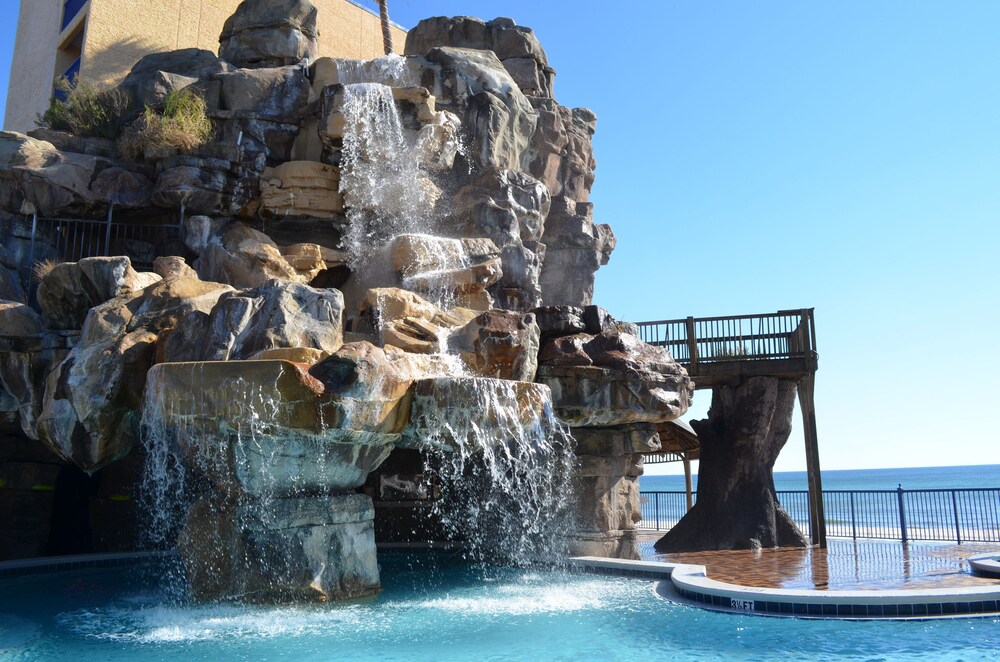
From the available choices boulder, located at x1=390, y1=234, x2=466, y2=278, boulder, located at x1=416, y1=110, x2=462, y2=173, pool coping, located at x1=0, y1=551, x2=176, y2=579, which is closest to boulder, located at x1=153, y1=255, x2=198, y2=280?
boulder, located at x1=390, y1=234, x2=466, y2=278

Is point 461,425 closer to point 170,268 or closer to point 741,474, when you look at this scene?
point 170,268

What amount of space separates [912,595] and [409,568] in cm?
613

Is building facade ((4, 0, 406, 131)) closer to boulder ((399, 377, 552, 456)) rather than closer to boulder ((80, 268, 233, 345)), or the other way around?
boulder ((80, 268, 233, 345))

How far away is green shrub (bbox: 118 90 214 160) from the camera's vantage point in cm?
1280

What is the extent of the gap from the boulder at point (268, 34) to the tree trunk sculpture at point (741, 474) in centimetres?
987

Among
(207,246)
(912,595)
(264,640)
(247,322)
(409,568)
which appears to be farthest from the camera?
(207,246)

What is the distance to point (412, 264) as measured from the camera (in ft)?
37.7

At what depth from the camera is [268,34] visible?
50.9ft

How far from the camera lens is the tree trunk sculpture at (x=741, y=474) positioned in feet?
45.3

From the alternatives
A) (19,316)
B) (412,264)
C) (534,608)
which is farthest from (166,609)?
(412,264)

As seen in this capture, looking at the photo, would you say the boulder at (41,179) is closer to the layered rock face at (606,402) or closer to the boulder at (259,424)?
the boulder at (259,424)

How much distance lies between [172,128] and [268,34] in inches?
146

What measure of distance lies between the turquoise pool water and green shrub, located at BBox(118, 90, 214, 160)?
22.3 ft

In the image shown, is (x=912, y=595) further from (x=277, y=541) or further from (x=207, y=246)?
(x=207, y=246)
